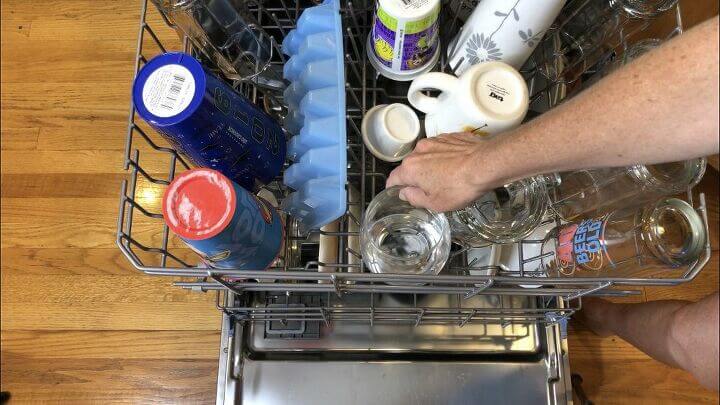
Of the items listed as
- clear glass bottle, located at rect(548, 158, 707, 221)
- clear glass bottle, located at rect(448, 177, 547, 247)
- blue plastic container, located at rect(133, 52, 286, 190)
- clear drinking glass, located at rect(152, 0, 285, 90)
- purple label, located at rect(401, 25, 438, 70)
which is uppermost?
clear drinking glass, located at rect(152, 0, 285, 90)

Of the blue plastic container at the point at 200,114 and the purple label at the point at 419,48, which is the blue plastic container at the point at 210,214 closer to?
the blue plastic container at the point at 200,114

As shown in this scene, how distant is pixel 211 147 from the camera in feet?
1.44

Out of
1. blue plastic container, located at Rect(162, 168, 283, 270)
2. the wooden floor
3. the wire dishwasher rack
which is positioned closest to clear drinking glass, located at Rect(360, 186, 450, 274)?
the wire dishwasher rack

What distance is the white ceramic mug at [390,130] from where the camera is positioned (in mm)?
504

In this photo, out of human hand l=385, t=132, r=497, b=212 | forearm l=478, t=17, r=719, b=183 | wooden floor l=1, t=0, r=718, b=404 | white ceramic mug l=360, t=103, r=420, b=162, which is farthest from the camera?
wooden floor l=1, t=0, r=718, b=404

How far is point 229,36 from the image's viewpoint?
20.5 inches

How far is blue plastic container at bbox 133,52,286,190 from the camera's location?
0.40 meters

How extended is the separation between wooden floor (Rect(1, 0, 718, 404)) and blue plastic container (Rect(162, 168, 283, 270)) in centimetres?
48

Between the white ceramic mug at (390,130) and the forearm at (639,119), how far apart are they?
0.49 ft

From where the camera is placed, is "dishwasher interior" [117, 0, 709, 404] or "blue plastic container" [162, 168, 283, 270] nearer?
"blue plastic container" [162, 168, 283, 270]

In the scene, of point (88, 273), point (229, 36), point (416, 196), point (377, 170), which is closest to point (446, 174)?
point (416, 196)

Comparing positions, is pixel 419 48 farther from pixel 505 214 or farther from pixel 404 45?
pixel 505 214

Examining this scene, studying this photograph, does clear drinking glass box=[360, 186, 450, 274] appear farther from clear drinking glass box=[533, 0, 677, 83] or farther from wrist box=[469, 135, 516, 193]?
clear drinking glass box=[533, 0, 677, 83]

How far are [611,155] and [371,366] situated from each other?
1.39ft
